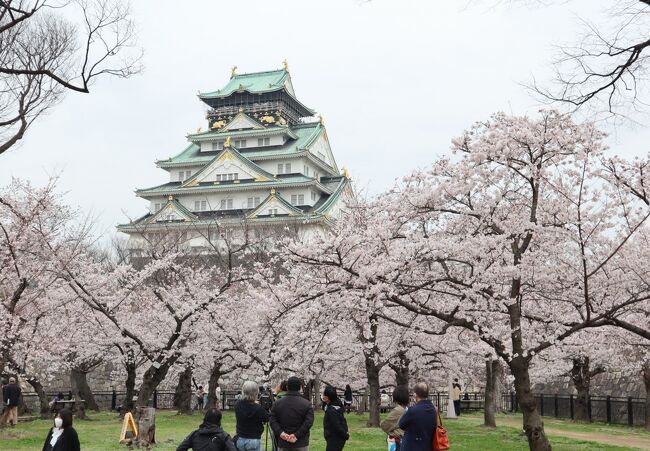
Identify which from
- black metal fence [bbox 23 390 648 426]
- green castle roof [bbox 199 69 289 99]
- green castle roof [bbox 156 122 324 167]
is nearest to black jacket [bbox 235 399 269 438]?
black metal fence [bbox 23 390 648 426]

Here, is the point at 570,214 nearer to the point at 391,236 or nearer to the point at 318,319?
the point at 391,236

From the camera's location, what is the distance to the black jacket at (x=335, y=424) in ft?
30.2

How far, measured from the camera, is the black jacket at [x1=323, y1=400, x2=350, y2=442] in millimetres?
9195

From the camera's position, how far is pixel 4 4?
1108 centimetres

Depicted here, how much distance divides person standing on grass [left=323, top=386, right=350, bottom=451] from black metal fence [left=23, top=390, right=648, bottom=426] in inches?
521

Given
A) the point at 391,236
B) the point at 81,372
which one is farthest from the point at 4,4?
the point at 81,372

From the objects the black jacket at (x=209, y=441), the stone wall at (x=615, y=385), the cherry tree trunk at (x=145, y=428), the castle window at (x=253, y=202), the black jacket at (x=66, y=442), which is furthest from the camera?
the castle window at (x=253, y=202)

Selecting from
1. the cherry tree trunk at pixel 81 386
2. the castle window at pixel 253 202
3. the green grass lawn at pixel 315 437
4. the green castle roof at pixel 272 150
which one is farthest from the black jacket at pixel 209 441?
the green castle roof at pixel 272 150

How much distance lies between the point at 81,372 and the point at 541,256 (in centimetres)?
2028

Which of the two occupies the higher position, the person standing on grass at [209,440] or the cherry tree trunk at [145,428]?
the person standing on grass at [209,440]

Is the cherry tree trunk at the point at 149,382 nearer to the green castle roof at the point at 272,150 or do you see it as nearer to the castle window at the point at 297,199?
the castle window at the point at 297,199

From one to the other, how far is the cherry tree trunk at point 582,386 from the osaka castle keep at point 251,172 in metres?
27.1

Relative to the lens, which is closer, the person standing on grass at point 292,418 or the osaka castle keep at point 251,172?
the person standing on grass at point 292,418

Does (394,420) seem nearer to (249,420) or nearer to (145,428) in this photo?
(249,420)
